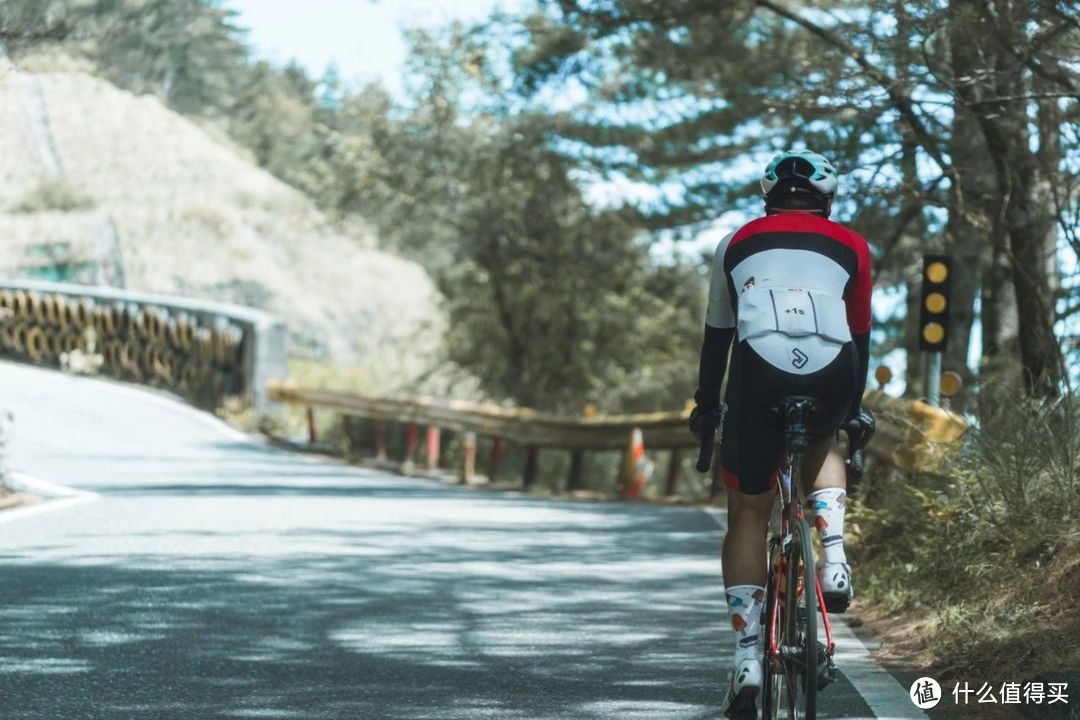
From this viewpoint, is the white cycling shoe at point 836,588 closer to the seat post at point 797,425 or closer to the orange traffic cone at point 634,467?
the seat post at point 797,425

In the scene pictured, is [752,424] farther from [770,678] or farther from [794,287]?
[770,678]

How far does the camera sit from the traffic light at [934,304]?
47.1ft

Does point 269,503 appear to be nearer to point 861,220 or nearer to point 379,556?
point 379,556

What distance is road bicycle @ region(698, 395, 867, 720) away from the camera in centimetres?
518

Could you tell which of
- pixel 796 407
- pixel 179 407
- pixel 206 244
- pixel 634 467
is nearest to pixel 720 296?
pixel 796 407

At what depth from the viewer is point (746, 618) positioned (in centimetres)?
555

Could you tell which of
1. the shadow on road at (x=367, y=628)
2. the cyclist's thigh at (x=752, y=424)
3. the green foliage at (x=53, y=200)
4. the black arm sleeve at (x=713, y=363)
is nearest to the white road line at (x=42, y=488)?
the shadow on road at (x=367, y=628)

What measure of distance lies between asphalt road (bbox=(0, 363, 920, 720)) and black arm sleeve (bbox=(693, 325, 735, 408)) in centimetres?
133

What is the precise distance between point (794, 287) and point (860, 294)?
280 mm

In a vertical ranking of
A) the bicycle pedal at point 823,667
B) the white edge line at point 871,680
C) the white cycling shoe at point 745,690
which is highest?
the bicycle pedal at point 823,667

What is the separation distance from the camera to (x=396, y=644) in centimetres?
787

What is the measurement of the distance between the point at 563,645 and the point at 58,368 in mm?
25665

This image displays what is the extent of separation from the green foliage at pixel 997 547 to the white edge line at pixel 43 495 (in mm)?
6311

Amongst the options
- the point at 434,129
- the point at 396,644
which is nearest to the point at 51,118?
the point at 434,129
